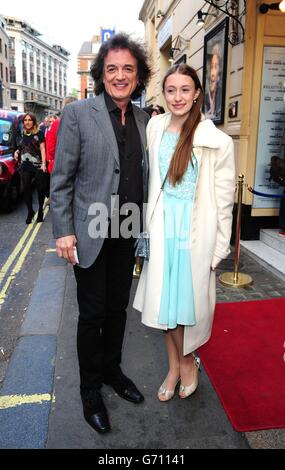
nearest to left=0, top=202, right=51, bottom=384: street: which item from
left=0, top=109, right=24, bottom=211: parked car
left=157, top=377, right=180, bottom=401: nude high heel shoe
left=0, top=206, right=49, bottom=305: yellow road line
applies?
left=0, top=206, right=49, bottom=305: yellow road line

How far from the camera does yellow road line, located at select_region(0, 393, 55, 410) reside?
2590 millimetres

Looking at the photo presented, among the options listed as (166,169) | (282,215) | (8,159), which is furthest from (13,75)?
(166,169)

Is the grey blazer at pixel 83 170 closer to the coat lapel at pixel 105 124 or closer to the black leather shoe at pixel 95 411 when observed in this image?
the coat lapel at pixel 105 124

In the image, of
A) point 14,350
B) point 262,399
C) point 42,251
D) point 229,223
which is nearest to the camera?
point 229,223

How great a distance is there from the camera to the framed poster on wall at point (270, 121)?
6.09 meters

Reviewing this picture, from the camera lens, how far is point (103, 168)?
223 centimetres

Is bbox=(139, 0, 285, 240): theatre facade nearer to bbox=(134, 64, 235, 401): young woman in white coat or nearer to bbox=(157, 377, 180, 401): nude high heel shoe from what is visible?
bbox=(134, 64, 235, 401): young woman in white coat

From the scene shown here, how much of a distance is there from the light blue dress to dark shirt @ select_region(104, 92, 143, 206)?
15 cm

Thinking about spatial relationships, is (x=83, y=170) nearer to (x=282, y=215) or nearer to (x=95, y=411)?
(x=95, y=411)

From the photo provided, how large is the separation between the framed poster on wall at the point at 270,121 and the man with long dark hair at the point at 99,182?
423 centimetres

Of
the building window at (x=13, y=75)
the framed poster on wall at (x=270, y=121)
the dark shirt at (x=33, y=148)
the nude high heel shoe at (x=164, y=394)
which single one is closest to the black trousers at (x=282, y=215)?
the framed poster on wall at (x=270, y=121)
